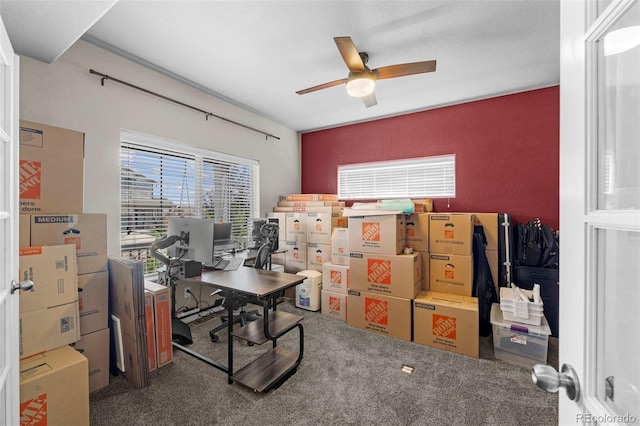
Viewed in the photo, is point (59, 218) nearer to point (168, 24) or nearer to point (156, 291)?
point (156, 291)

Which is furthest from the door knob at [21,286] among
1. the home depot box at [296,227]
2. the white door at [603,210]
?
the home depot box at [296,227]

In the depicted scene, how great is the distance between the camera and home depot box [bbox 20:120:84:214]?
5.64 ft

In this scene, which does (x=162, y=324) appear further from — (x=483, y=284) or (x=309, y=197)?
(x=483, y=284)

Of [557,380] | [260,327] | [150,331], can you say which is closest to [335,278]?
[260,327]

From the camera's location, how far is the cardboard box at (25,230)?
1684 mm

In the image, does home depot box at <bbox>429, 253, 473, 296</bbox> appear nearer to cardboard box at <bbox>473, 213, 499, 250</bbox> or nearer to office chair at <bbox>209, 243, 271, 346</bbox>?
cardboard box at <bbox>473, 213, 499, 250</bbox>

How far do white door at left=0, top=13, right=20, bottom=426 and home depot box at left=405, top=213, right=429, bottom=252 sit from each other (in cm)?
304

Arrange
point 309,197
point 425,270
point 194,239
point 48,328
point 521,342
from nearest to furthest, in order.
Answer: point 48,328 → point 521,342 → point 194,239 → point 425,270 → point 309,197

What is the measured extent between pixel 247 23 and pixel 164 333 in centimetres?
257

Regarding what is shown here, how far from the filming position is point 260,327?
2.19 metres

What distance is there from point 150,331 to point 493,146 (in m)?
4.17

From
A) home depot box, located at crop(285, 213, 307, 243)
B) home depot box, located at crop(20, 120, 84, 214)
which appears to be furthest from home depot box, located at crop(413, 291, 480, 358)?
home depot box, located at crop(20, 120, 84, 214)

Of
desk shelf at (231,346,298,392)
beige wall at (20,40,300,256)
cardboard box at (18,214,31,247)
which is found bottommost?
desk shelf at (231,346,298,392)

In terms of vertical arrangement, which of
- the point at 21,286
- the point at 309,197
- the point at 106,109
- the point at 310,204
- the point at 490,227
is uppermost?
the point at 106,109
